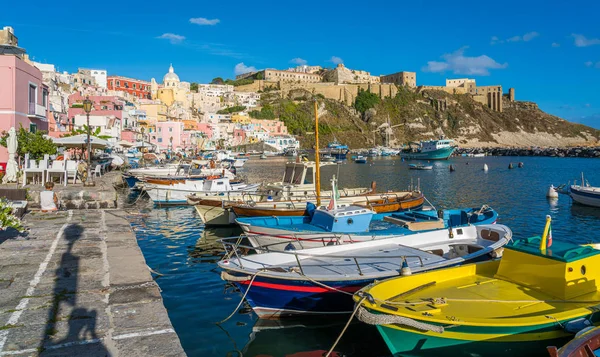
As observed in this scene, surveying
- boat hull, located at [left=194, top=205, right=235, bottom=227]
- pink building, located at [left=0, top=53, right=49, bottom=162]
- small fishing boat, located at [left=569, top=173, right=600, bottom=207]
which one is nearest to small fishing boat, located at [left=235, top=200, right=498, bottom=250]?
boat hull, located at [left=194, top=205, right=235, bottom=227]

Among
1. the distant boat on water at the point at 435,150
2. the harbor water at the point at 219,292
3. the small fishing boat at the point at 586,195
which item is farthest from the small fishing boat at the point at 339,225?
the distant boat on water at the point at 435,150

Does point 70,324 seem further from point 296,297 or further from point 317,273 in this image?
point 317,273

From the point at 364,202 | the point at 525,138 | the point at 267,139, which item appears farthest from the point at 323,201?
the point at 525,138

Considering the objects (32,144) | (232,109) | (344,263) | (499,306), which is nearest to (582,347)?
(499,306)

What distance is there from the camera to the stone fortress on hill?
156125mm

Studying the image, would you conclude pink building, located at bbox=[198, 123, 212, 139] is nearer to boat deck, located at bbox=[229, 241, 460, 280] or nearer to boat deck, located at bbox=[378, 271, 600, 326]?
boat deck, located at bbox=[229, 241, 460, 280]

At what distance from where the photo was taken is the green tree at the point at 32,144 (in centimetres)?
2236

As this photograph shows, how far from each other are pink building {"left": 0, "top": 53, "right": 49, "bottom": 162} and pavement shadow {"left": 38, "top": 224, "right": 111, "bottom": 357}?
762 inches

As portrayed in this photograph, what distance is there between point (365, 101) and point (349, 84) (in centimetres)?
975

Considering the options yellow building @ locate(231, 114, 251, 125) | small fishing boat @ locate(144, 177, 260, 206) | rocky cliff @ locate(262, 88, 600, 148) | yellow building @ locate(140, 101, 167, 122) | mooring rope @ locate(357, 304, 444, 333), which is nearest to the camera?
mooring rope @ locate(357, 304, 444, 333)

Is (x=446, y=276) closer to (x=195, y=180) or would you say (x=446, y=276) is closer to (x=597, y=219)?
(x=597, y=219)

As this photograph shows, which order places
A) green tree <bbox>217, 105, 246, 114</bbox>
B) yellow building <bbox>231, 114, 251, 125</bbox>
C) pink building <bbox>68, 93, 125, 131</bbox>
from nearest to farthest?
pink building <bbox>68, 93, 125, 131</bbox> < yellow building <bbox>231, 114, 251, 125</bbox> < green tree <bbox>217, 105, 246, 114</bbox>

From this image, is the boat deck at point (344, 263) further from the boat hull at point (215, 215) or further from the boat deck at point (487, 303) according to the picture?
the boat hull at point (215, 215)

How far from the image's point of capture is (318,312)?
369 inches
